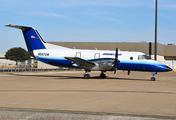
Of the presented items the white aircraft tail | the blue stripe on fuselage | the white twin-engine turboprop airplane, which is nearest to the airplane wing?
the white twin-engine turboprop airplane

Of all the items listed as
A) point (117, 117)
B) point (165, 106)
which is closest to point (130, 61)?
point (165, 106)

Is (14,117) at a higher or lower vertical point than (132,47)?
lower

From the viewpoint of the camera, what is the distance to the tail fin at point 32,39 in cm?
3309

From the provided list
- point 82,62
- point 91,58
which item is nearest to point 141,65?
point 91,58

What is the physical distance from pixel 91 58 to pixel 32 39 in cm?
904

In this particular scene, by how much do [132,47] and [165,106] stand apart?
69.0 m

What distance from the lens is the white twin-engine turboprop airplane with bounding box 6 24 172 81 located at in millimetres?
27781

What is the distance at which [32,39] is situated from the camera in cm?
3319

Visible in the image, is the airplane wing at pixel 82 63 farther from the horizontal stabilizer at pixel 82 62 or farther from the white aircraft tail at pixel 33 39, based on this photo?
the white aircraft tail at pixel 33 39

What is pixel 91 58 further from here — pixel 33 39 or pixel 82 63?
pixel 33 39

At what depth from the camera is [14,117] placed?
826 cm

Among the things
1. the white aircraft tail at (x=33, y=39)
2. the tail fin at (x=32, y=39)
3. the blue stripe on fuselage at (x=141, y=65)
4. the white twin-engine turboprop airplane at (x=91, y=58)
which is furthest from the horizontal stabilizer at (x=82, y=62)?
the tail fin at (x=32, y=39)

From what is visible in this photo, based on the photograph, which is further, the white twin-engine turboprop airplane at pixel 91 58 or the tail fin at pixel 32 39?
the tail fin at pixel 32 39

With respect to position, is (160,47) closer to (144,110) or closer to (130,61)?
(130,61)
